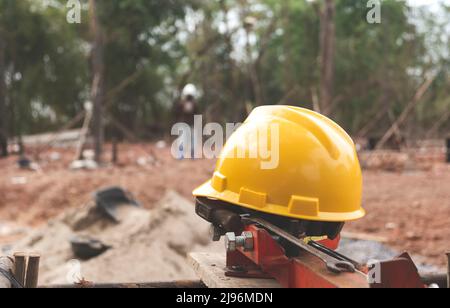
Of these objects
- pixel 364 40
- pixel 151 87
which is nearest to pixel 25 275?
pixel 151 87

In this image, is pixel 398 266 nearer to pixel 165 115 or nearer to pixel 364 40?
pixel 165 115

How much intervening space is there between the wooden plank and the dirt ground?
460cm

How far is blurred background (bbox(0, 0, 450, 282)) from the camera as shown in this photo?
995 centimetres

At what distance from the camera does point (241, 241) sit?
1979mm

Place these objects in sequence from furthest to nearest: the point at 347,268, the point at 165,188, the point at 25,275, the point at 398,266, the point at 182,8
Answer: the point at 182,8 → the point at 165,188 → the point at 25,275 → the point at 347,268 → the point at 398,266

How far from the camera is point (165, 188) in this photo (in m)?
10.6

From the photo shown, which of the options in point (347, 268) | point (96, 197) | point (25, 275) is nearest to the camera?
point (347, 268)

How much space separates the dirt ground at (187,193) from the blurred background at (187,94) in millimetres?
38

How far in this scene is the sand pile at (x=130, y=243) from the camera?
18.7ft

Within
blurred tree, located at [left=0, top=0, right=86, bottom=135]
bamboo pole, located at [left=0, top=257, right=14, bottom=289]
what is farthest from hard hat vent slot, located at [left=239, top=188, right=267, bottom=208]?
blurred tree, located at [left=0, top=0, right=86, bottom=135]

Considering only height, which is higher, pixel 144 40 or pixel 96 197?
pixel 144 40

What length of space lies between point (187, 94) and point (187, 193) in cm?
525

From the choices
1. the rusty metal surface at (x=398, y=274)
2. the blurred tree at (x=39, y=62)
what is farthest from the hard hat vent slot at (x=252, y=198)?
the blurred tree at (x=39, y=62)

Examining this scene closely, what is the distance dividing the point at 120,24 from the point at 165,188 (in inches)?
561
